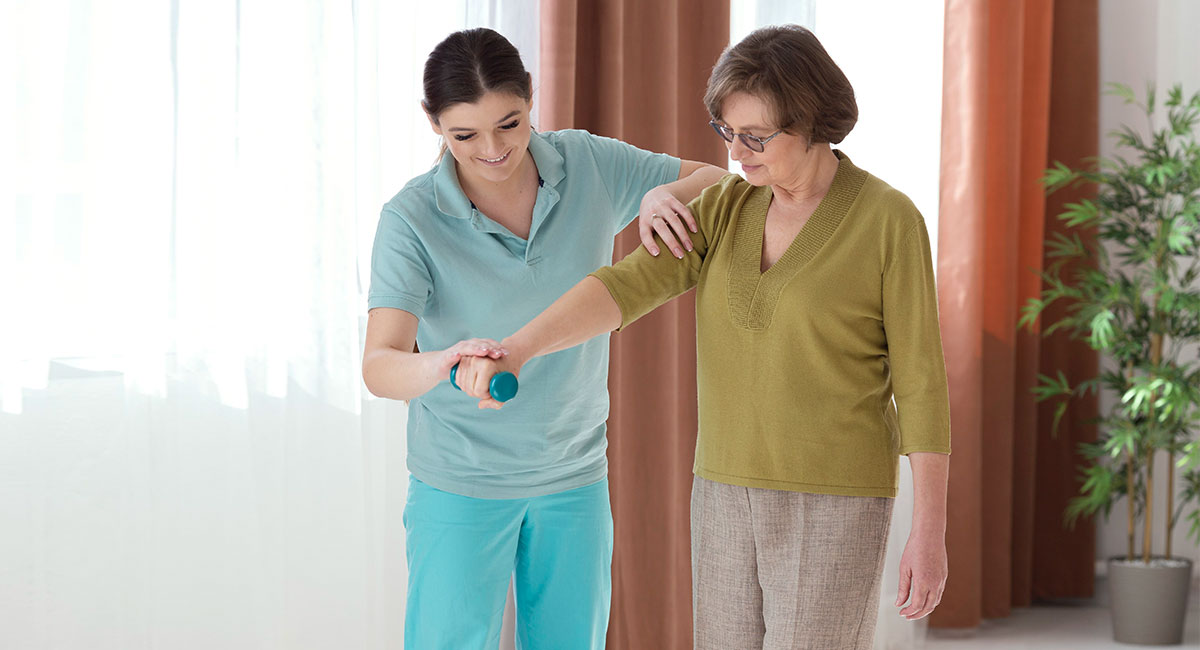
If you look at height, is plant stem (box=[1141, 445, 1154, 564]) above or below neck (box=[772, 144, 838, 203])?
below

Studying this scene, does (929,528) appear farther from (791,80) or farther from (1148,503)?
(1148,503)

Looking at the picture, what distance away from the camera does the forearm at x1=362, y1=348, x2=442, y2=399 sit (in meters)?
1.41

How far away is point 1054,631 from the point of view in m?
3.64

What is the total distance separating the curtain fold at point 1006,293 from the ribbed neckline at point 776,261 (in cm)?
227

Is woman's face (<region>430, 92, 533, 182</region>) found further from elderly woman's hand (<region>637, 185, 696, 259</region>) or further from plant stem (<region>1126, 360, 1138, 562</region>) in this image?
plant stem (<region>1126, 360, 1138, 562</region>)

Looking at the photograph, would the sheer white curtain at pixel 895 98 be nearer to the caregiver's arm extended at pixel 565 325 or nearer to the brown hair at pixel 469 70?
the brown hair at pixel 469 70

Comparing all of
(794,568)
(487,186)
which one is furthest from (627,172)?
(794,568)

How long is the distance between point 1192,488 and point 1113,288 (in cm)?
72

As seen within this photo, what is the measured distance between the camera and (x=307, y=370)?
2.45 metres

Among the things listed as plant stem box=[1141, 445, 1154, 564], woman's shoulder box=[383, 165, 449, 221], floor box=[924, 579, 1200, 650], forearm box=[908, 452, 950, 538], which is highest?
woman's shoulder box=[383, 165, 449, 221]

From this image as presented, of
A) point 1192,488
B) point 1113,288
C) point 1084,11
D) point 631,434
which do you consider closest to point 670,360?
point 631,434

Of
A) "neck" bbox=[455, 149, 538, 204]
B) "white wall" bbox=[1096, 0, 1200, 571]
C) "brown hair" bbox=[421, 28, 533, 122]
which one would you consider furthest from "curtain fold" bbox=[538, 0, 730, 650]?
"white wall" bbox=[1096, 0, 1200, 571]

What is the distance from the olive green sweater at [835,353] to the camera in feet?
4.43

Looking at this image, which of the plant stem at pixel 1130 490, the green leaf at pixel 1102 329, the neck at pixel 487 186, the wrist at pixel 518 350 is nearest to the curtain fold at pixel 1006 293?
the plant stem at pixel 1130 490
